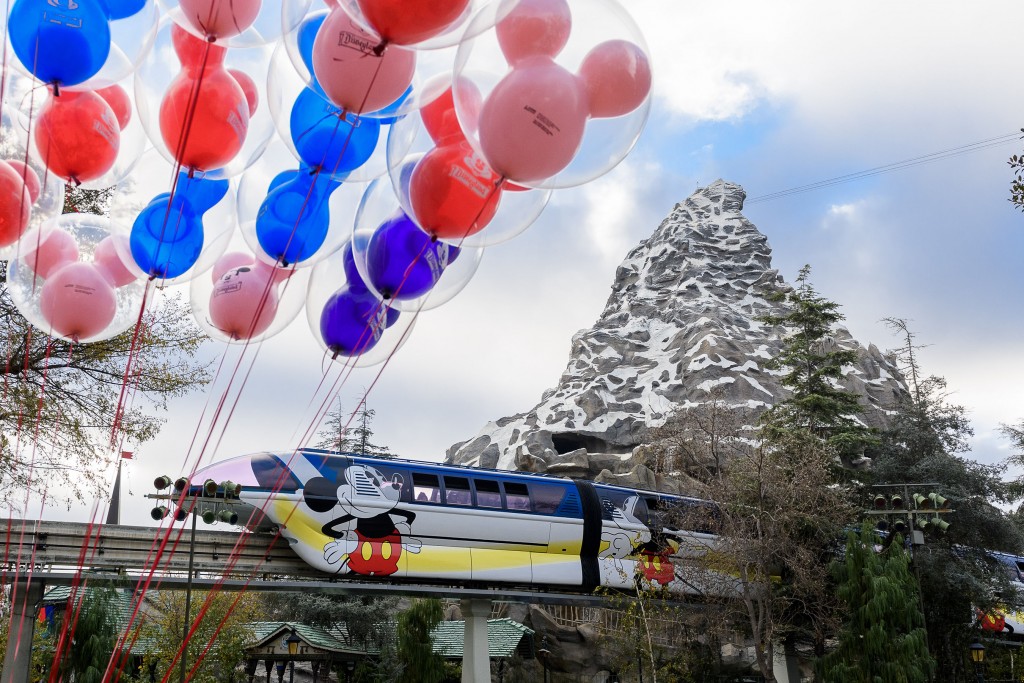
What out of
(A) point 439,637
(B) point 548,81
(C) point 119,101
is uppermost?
(C) point 119,101

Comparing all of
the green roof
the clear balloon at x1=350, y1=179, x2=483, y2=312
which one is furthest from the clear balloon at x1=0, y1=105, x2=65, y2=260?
the green roof

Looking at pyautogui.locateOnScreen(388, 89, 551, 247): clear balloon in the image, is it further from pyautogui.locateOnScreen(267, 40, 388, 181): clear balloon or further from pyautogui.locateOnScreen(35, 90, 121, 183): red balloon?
pyautogui.locateOnScreen(35, 90, 121, 183): red balloon

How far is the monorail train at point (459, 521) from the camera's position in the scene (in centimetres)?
1377

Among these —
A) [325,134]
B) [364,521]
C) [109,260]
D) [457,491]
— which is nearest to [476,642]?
[457,491]

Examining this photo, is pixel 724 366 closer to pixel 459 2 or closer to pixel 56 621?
pixel 56 621

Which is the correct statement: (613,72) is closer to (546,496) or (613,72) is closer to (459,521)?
(459,521)

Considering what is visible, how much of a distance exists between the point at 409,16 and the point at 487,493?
13.3m

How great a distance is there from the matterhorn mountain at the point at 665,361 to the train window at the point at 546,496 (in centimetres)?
1170

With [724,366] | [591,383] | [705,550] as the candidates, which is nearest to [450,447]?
[591,383]

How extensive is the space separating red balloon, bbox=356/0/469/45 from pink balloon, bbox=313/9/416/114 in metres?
0.26

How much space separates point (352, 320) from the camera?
17.2 feet

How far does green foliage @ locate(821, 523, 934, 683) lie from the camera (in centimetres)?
1372

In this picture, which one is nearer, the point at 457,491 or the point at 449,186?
the point at 449,186

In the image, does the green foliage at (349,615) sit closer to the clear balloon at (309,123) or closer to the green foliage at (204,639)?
the green foliage at (204,639)
